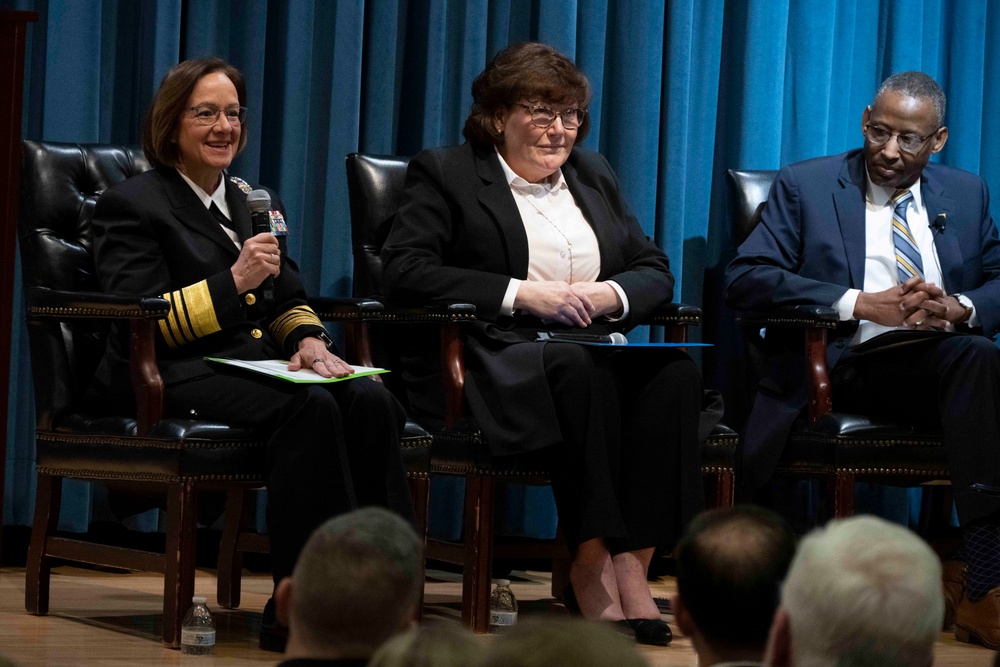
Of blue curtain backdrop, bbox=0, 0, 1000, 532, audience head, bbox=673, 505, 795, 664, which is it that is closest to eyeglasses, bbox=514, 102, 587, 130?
blue curtain backdrop, bbox=0, 0, 1000, 532

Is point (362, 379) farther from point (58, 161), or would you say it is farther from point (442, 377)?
point (58, 161)

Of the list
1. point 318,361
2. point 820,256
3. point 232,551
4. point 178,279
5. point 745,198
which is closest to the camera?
point 318,361

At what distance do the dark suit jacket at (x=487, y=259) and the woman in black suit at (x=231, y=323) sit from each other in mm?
278

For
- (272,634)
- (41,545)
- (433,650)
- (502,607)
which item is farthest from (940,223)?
(433,650)

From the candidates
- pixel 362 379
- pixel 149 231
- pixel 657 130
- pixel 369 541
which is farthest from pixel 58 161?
pixel 369 541

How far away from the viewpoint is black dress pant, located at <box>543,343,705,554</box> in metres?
3.06

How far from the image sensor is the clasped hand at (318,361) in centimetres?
294

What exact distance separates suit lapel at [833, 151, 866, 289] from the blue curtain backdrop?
39cm

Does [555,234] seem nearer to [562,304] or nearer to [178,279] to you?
[562,304]

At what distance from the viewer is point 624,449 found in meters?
3.17

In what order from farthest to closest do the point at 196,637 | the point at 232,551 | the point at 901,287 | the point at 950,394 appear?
the point at 901,287, the point at 232,551, the point at 950,394, the point at 196,637

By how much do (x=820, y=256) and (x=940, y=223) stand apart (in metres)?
0.37

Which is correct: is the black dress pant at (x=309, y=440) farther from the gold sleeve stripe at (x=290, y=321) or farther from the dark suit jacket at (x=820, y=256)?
the dark suit jacket at (x=820, y=256)

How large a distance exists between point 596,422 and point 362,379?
20.6 inches
